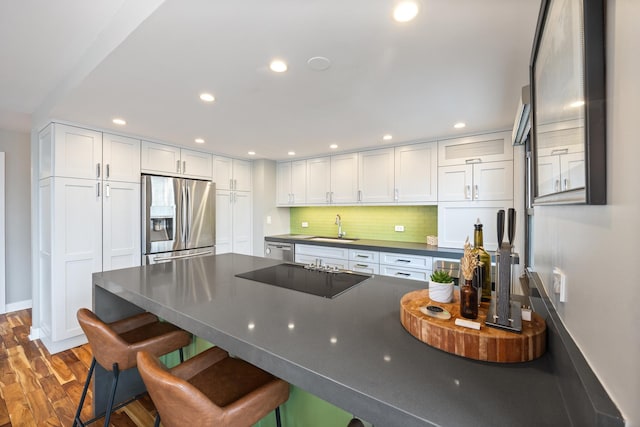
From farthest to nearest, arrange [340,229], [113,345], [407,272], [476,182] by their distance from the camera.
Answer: [340,229], [407,272], [476,182], [113,345]

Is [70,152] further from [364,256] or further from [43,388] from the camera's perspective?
[364,256]

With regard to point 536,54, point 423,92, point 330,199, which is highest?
point 423,92

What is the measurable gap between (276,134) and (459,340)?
9.03ft

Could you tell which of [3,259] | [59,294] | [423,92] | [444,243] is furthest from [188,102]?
[3,259]

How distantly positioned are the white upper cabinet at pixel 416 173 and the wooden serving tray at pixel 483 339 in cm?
248

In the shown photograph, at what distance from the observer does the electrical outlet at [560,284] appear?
0.74 metres

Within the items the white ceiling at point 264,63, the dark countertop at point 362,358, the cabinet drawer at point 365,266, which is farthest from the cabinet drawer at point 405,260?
the dark countertop at point 362,358

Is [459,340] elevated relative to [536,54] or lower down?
lower down

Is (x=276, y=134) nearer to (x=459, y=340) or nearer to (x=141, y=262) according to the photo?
(x=141, y=262)

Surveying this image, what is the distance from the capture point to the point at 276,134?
10.2 feet

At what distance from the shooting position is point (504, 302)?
880 mm

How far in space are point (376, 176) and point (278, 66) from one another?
2327mm

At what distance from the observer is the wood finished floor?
1.86 metres

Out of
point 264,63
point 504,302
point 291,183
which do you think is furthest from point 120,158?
point 504,302
